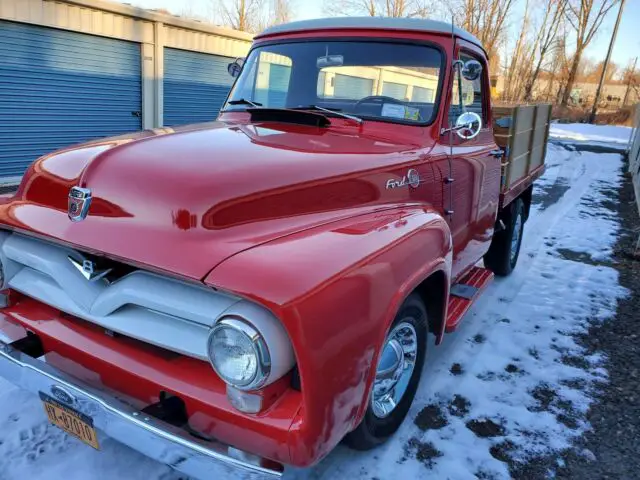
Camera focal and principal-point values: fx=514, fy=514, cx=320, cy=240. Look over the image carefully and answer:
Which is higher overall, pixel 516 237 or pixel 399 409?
pixel 516 237

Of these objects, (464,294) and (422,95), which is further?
(464,294)

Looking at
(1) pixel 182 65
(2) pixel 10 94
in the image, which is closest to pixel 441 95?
(2) pixel 10 94

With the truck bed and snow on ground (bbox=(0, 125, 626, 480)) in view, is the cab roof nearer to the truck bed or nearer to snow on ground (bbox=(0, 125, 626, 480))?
the truck bed

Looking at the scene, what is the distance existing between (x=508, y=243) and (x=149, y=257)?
13.4ft

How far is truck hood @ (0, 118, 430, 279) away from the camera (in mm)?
1873

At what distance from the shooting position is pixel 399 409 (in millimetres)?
2631

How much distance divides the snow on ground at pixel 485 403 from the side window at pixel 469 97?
1.66m

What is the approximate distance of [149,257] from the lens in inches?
71.5

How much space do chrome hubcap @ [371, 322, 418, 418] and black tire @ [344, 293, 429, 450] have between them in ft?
0.09

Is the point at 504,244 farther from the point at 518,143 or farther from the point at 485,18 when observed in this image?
the point at 485,18

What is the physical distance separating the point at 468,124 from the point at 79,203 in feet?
6.99

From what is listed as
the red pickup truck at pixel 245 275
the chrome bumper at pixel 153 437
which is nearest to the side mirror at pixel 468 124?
the red pickup truck at pixel 245 275

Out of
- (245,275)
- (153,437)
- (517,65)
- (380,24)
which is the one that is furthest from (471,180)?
(517,65)

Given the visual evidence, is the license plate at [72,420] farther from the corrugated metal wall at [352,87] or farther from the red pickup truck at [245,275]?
the corrugated metal wall at [352,87]
